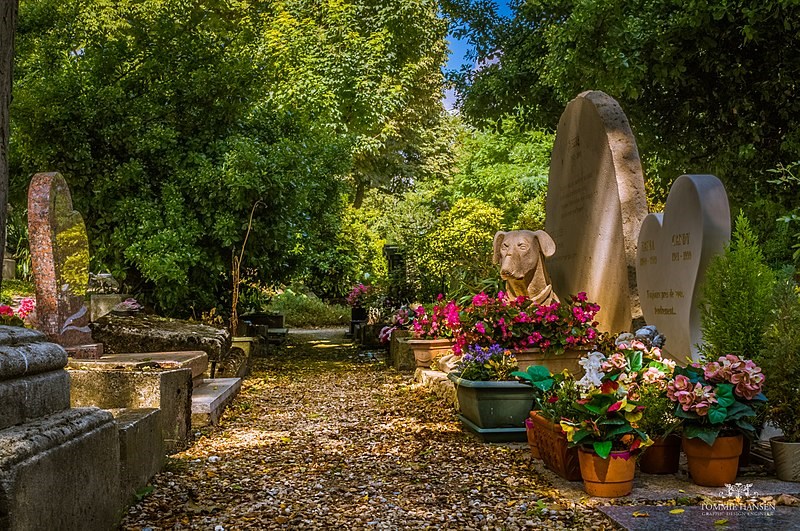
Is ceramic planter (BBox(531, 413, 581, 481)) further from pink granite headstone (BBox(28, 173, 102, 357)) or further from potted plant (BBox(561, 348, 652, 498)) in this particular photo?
pink granite headstone (BBox(28, 173, 102, 357))

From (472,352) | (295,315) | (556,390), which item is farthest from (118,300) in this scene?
(295,315)

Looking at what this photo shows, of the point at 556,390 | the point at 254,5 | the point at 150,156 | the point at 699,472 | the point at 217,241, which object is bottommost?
the point at 699,472

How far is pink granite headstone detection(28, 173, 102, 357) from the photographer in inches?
249

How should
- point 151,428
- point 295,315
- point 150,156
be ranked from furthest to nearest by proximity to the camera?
point 295,315, point 150,156, point 151,428

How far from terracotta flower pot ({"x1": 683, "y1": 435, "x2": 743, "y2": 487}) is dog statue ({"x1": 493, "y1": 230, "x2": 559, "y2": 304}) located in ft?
12.0

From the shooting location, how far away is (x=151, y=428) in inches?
186

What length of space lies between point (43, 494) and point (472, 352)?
400 centimetres

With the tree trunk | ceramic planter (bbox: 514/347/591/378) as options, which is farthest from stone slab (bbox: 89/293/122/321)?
the tree trunk

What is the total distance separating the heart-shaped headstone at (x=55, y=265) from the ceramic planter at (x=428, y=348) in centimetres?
403

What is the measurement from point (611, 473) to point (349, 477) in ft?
5.61

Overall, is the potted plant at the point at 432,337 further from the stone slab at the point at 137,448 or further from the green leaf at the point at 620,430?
the green leaf at the point at 620,430

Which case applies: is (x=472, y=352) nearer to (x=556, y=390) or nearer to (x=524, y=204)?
(x=556, y=390)

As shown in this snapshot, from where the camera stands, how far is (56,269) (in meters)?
6.35

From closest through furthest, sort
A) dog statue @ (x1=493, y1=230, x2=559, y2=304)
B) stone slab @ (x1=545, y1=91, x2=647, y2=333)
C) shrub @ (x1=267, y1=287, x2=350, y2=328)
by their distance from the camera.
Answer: stone slab @ (x1=545, y1=91, x2=647, y2=333) → dog statue @ (x1=493, y1=230, x2=559, y2=304) → shrub @ (x1=267, y1=287, x2=350, y2=328)
